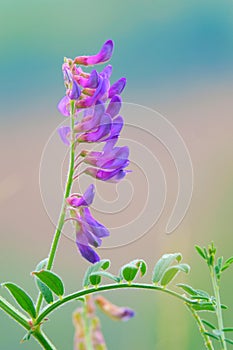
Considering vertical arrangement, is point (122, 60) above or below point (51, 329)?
above

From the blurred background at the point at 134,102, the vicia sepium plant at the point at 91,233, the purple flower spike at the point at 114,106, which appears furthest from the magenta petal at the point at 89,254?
the blurred background at the point at 134,102

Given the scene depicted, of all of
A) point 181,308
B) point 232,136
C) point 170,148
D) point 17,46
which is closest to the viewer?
point 170,148

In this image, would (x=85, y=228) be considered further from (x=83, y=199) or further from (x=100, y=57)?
(x=100, y=57)

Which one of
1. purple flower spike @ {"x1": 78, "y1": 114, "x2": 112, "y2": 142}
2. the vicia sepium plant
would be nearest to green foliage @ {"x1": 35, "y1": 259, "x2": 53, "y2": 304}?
the vicia sepium plant

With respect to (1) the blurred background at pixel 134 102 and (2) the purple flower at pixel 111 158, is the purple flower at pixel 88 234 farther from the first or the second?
(1) the blurred background at pixel 134 102

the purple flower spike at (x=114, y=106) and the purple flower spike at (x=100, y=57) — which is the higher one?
the purple flower spike at (x=100, y=57)

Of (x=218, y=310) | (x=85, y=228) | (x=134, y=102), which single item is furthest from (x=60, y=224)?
(x=134, y=102)

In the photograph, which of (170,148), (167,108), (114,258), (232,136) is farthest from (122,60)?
(170,148)

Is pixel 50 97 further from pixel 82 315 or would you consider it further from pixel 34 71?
pixel 82 315
